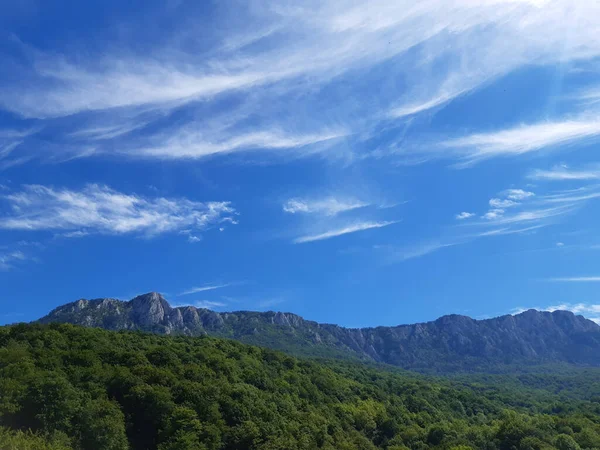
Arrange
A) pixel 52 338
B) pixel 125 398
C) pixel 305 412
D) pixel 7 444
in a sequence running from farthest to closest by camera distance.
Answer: pixel 305 412
pixel 52 338
pixel 125 398
pixel 7 444

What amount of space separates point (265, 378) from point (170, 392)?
3491cm

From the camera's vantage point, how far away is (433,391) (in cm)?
16412

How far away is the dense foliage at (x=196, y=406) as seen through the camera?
2539 inches

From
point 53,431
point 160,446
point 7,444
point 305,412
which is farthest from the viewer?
point 305,412

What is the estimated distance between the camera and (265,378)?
112625 mm

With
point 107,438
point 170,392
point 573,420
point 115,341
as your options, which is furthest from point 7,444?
point 573,420

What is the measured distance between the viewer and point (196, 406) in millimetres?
80125

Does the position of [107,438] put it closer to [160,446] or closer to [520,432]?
[160,446]

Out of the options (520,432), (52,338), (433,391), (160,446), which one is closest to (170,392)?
(160,446)

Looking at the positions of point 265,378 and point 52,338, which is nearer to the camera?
point 52,338

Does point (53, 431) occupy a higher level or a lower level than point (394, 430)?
higher

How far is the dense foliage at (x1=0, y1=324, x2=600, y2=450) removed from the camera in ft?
212

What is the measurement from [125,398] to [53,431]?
662 inches

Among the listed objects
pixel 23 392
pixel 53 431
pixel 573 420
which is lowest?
pixel 573 420
